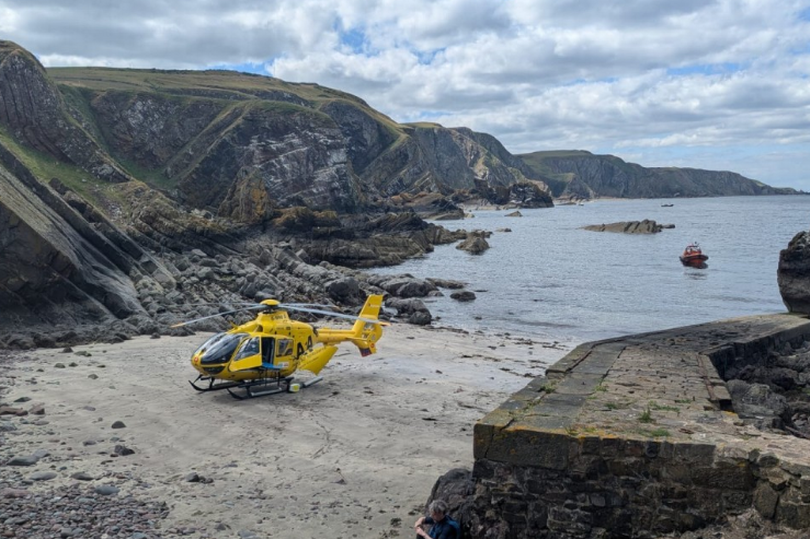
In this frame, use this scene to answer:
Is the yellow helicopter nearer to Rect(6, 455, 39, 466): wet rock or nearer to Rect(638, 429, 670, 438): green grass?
Rect(6, 455, 39, 466): wet rock

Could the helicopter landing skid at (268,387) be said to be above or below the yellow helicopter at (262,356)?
below

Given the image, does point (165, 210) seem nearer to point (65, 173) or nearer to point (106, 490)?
point (65, 173)

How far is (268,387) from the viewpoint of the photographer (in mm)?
13648

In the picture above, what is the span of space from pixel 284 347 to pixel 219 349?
1.50 meters

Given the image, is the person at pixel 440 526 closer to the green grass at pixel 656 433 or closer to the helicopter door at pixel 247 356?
the green grass at pixel 656 433

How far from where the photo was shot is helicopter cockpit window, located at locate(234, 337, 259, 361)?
1298cm

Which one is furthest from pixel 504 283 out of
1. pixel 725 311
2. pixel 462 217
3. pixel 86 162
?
pixel 462 217

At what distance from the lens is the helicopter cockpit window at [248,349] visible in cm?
1298

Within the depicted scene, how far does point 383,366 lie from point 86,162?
3366 cm

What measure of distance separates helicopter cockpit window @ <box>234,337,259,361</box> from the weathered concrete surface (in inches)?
267

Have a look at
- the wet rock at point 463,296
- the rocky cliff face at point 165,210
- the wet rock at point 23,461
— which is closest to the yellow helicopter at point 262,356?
the wet rock at point 23,461

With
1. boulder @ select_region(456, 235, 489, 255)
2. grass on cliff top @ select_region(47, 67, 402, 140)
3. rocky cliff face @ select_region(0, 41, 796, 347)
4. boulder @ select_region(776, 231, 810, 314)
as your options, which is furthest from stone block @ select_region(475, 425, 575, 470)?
grass on cliff top @ select_region(47, 67, 402, 140)

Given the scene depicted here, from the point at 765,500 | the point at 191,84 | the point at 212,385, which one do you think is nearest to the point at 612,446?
the point at 765,500

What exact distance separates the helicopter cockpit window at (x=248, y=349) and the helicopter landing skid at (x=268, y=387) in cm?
67
